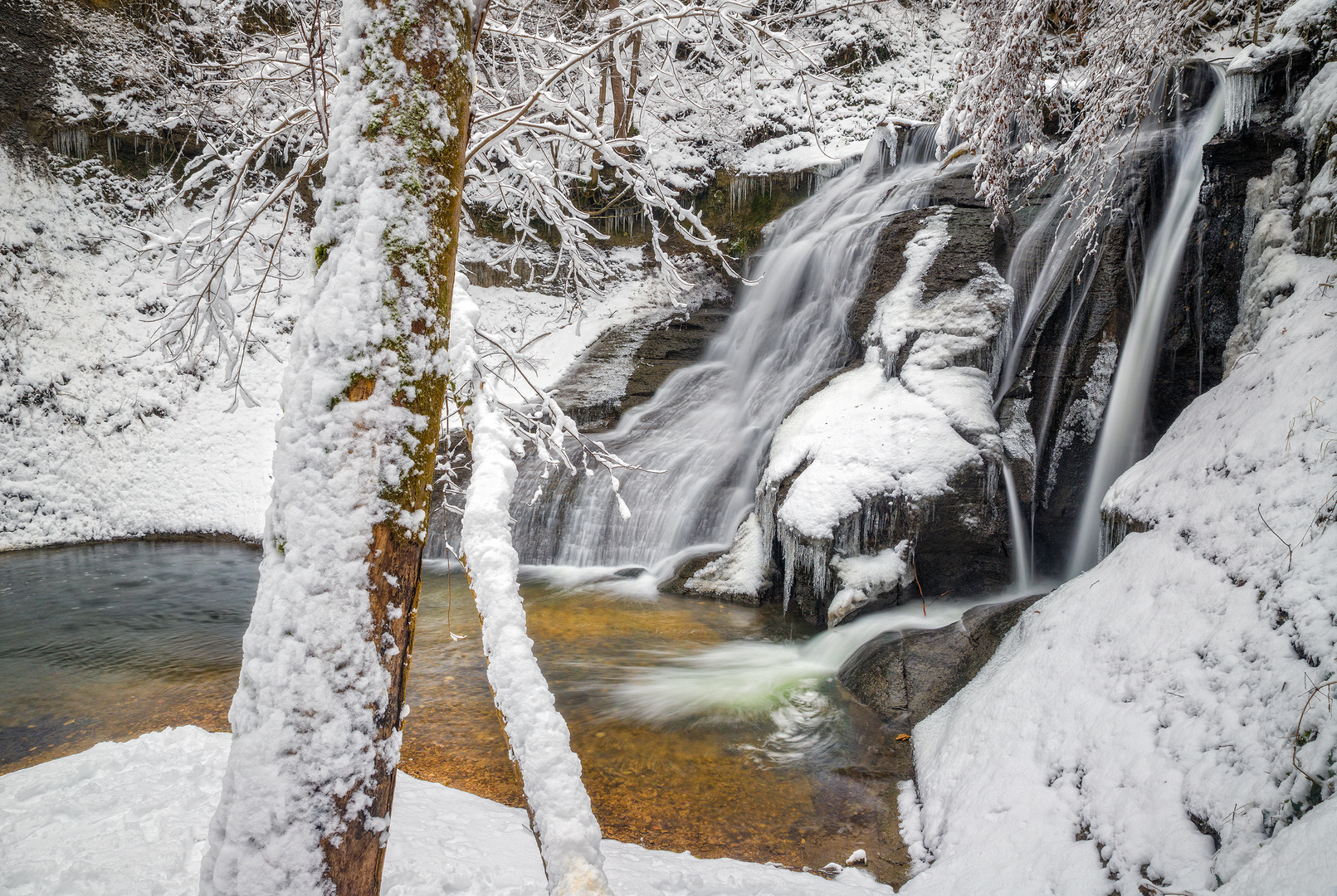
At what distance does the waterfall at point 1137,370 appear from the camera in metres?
5.83

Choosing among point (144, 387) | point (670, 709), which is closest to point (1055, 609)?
point (670, 709)

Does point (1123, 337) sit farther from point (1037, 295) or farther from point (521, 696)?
point (521, 696)

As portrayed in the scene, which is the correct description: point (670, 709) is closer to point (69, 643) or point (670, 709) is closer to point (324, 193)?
point (324, 193)

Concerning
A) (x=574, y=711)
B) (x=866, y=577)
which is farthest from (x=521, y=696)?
(x=866, y=577)

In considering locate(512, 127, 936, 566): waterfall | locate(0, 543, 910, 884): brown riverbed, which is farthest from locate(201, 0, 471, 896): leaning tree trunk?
locate(512, 127, 936, 566): waterfall

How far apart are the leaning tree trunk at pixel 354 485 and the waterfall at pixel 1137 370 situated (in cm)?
635

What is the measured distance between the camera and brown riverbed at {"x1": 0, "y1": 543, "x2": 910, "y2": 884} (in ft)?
11.1

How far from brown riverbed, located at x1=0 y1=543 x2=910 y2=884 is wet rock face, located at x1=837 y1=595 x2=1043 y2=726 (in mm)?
180

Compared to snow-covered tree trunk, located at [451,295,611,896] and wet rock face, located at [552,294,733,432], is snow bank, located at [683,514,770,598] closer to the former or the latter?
wet rock face, located at [552,294,733,432]

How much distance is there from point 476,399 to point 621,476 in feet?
22.5

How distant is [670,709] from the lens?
4574mm

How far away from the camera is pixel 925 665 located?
178 inches

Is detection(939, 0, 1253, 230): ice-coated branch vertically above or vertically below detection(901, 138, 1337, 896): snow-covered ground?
above

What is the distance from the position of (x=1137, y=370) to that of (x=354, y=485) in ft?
22.8
